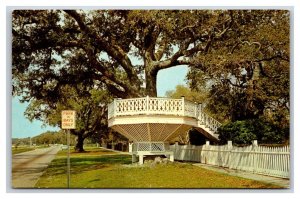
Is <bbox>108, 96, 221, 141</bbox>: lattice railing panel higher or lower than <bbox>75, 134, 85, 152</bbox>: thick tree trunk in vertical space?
higher

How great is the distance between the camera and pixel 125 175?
1320 centimetres

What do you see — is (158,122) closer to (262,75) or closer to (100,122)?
(100,122)

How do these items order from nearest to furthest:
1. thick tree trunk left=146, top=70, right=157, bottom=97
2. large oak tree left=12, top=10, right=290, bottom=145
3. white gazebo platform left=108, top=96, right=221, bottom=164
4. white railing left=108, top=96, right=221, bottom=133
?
1. large oak tree left=12, top=10, right=290, bottom=145
2. thick tree trunk left=146, top=70, right=157, bottom=97
3. white railing left=108, top=96, right=221, bottom=133
4. white gazebo platform left=108, top=96, right=221, bottom=164

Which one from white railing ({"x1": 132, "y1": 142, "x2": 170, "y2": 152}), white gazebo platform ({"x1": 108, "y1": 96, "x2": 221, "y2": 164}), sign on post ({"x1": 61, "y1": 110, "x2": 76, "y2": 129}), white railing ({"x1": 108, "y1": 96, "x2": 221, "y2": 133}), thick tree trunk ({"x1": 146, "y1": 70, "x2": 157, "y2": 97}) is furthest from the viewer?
white railing ({"x1": 132, "y1": 142, "x2": 170, "y2": 152})

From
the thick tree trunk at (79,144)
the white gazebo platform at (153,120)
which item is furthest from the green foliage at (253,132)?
the thick tree trunk at (79,144)

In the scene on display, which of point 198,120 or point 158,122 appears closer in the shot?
Answer: point 158,122

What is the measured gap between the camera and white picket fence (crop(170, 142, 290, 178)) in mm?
12586

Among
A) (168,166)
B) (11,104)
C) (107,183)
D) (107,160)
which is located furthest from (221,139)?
(11,104)

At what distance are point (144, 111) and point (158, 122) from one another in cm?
56

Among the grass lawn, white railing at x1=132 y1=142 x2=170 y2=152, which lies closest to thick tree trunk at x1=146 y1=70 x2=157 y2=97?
white railing at x1=132 y1=142 x2=170 y2=152

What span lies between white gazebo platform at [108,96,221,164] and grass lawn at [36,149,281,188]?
852 mm

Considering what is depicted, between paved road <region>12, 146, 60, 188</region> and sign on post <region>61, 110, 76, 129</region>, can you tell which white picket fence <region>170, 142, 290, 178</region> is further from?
paved road <region>12, 146, 60, 188</region>

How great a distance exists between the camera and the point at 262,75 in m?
14.2

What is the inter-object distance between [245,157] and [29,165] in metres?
5.75
